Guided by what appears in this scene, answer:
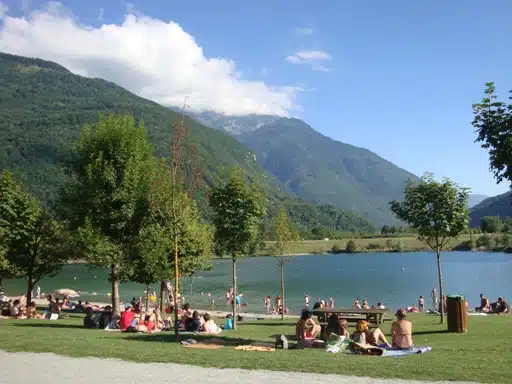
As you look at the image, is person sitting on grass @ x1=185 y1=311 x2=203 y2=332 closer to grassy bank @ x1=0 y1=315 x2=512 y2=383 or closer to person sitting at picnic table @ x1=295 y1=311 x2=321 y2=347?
grassy bank @ x1=0 y1=315 x2=512 y2=383

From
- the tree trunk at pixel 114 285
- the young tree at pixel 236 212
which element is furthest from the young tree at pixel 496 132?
the tree trunk at pixel 114 285

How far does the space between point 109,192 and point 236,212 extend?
6.85 meters

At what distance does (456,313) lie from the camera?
59.2 ft

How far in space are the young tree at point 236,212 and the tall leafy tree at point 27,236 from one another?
10566mm

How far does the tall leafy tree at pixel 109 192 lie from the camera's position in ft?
79.1

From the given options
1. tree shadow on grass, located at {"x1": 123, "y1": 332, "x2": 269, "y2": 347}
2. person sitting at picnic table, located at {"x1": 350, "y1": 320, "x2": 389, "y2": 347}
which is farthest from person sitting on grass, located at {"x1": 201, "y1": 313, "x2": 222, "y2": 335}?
person sitting at picnic table, located at {"x1": 350, "y1": 320, "x2": 389, "y2": 347}

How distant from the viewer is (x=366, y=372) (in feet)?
33.6

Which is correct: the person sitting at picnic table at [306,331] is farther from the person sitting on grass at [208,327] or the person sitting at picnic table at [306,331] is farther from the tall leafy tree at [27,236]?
the tall leafy tree at [27,236]

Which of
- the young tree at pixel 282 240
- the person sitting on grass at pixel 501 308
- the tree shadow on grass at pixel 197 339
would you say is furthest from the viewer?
the young tree at pixel 282 240

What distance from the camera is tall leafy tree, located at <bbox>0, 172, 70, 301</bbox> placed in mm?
28141

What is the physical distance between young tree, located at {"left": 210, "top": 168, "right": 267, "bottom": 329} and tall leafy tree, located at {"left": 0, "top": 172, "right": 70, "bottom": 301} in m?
10.6

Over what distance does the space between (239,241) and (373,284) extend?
65766mm

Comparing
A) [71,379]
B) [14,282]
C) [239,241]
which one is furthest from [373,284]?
[71,379]

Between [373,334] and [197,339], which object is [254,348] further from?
[373,334]
